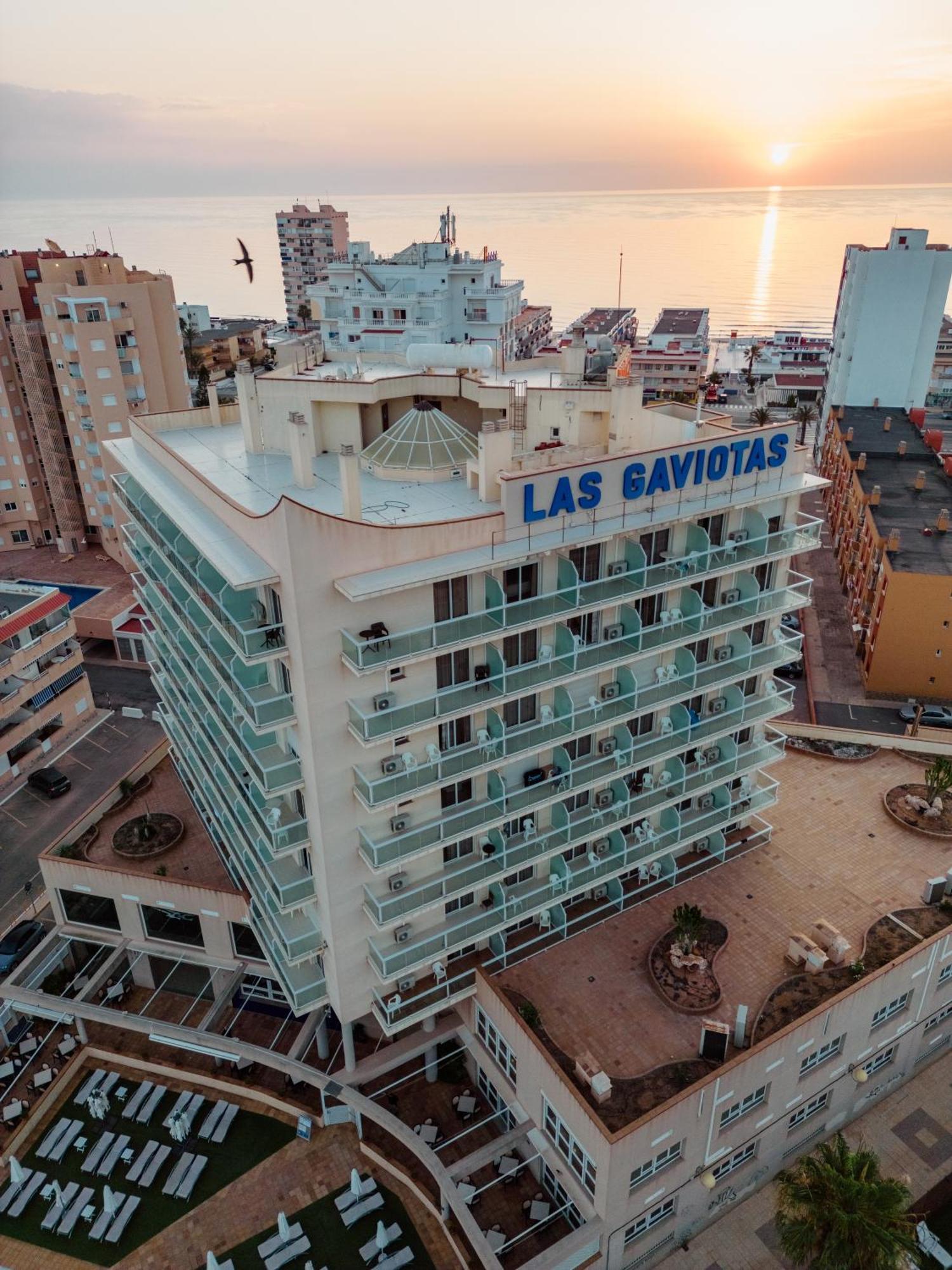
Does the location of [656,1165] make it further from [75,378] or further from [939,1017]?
[75,378]

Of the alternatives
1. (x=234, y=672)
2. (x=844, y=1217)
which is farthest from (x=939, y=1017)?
(x=234, y=672)

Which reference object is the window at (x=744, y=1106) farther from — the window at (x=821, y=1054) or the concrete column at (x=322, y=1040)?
the concrete column at (x=322, y=1040)

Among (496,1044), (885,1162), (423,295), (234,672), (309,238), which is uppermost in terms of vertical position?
(309,238)

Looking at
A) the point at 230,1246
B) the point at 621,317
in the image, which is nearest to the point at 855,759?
the point at 230,1246

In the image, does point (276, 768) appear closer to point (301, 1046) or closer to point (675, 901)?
point (301, 1046)

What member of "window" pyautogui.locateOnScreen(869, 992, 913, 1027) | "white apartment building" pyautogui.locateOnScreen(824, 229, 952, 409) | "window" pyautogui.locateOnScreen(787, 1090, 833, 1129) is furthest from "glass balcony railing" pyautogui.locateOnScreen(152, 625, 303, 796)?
"white apartment building" pyautogui.locateOnScreen(824, 229, 952, 409)

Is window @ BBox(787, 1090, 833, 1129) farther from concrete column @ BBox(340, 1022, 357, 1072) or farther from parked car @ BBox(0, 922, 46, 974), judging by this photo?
parked car @ BBox(0, 922, 46, 974)
